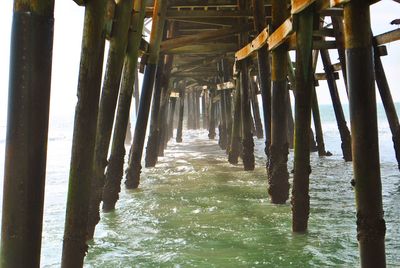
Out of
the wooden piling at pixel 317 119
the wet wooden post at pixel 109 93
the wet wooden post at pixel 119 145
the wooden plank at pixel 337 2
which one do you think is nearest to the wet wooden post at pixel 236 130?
the wooden piling at pixel 317 119

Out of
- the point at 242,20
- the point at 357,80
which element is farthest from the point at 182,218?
the point at 242,20

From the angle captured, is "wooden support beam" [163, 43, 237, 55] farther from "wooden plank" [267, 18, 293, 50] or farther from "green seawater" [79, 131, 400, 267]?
"wooden plank" [267, 18, 293, 50]

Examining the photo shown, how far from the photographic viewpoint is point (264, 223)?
155 inches

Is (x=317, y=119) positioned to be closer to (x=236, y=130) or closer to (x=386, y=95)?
(x=236, y=130)

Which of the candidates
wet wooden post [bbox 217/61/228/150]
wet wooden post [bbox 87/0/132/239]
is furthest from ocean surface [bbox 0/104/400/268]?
wet wooden post [bbox 217/61/228/150]

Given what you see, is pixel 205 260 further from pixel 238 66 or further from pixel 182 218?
pixel 238 66

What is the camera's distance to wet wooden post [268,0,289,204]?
13.6 feet

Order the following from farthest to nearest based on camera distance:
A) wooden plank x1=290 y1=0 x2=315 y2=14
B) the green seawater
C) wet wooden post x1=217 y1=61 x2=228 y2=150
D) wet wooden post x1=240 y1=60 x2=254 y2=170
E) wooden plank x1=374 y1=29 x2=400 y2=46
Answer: wet wooden post x1=217 y1=61 x2=228 y2=150 → wet wooden post x1=240 y1=60 x2=254 y2=170 → wooden plank x1=374 y1=29 x2=400 y2=46 → wooden plank x1=290 y1=0 x2=315 y2=14 → the green seawater

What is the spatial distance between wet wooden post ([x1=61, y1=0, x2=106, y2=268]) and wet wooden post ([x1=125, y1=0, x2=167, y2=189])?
2933 mm

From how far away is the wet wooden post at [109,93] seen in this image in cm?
353

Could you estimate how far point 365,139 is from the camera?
7.91ft

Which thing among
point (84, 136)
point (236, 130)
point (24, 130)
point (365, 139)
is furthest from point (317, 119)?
point (24, 130)

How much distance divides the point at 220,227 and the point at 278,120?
1.32m

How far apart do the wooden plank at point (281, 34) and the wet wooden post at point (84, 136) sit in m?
1.70
